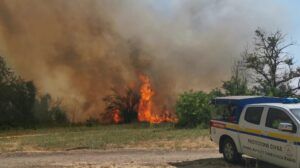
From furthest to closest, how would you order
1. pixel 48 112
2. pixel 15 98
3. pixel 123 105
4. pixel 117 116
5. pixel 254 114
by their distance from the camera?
pixel 123 105, pixel 117 116, pixel 48 112, pixel 15 98, pixel 254 114

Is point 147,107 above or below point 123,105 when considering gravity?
below

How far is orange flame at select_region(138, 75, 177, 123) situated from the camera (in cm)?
4422

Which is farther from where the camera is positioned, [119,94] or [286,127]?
[119,94]

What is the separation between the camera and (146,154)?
18672mm

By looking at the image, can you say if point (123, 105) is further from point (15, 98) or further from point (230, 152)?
point (230, 152)

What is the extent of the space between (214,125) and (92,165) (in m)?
4.07

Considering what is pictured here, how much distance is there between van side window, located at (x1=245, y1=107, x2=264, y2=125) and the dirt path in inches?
55.5

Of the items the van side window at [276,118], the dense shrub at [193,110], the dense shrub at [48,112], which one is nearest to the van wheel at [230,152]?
the van side window at [276,118]

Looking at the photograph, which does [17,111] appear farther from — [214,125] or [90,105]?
[214,125]

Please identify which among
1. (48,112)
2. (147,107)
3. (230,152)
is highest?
(147,107)

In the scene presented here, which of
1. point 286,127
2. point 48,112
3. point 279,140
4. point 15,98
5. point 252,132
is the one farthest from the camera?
point 48,112

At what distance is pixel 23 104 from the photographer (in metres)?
43.0

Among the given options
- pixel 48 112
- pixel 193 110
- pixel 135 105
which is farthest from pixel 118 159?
pixel 135 105

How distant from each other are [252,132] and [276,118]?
102cm
